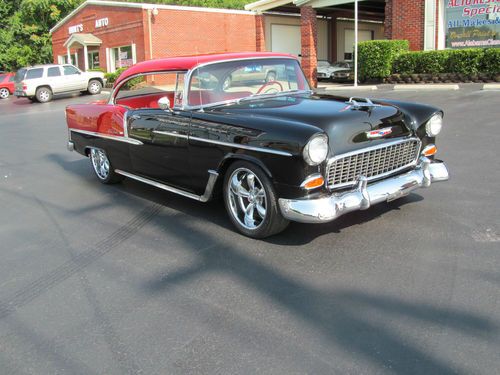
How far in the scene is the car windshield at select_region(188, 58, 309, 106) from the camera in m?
5.12

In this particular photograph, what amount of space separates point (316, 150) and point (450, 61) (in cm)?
1512

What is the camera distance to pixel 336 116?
432 centimetres

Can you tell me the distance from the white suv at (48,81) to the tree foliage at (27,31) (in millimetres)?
21887

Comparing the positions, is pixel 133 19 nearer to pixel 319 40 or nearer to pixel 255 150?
pixel 319 40

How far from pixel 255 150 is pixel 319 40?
2977 centimetres

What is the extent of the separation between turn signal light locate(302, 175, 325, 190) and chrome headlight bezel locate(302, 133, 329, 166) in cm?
11

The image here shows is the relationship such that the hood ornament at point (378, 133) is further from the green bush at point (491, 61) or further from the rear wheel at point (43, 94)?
the rear wheel at point (43, 94)

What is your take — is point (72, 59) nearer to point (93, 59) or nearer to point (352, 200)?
point (93, 59)

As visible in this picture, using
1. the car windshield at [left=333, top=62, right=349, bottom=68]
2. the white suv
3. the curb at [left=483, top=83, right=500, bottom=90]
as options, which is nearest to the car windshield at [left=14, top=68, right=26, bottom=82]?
the white suv

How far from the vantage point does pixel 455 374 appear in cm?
255

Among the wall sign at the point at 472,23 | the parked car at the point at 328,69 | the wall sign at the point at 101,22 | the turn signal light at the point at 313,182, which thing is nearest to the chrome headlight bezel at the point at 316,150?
the turn signal light at the point at 313,182

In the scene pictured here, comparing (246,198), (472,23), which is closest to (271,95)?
(246,198)

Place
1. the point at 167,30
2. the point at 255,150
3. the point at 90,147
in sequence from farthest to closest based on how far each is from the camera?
the point at 167,30 → the point at 90,147 → the point at 255,150

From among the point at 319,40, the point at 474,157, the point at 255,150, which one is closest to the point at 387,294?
the point at 255,150
